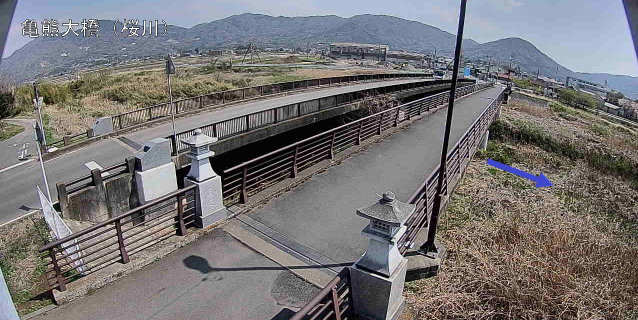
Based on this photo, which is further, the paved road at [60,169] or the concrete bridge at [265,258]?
the paved road at [60,169]

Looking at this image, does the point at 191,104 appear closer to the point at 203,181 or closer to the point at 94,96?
the point at 94,96

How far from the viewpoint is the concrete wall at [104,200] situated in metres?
9.70

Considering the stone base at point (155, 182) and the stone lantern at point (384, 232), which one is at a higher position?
the stone lantern at point (384, 232)

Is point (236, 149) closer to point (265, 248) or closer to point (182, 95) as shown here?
point (265, 248)

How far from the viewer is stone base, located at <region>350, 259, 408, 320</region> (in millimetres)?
4512

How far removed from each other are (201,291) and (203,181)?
2130 mm

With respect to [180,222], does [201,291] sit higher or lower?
lower

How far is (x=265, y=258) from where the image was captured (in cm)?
618

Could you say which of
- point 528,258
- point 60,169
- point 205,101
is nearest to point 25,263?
point 60,169

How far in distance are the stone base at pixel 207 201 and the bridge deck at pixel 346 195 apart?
79 cm

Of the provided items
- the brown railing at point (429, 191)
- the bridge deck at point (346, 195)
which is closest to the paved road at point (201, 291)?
the bridge deck at point (346, 195)

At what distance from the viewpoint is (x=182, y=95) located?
33.1 metres

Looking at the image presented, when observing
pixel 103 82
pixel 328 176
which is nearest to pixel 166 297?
pixel 328 176

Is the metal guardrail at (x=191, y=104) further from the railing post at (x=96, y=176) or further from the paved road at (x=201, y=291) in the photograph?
the paved road at (x=201, y=291)
